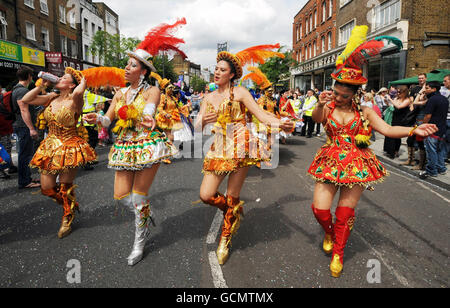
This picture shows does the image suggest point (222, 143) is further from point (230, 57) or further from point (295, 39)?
point (295, 39)

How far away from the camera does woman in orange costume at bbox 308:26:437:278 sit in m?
2.74

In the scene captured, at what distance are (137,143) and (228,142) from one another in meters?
0.96

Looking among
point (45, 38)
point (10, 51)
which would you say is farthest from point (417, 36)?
Answer: point (45, 38)

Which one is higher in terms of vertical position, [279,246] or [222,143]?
[222,143]

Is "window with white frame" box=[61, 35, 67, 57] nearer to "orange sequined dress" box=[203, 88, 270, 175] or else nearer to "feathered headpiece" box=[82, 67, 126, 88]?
"feathered headpiece" box=[82, 67, 126, 88]

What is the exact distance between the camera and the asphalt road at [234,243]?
271 centimetres

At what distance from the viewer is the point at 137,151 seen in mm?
2994

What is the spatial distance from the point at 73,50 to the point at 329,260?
3177cm

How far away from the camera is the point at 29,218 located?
166 inches

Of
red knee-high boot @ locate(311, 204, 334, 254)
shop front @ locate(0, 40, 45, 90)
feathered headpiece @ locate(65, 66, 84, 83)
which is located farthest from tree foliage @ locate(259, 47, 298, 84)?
red knee-high boot @ locate(311, 204, 334, 254)

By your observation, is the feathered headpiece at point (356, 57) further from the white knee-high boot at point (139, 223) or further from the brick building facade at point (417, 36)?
the brick building facade at point (417, 36)

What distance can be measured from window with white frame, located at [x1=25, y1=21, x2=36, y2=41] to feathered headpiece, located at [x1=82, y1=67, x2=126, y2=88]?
22.5 metres

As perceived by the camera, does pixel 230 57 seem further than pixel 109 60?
No

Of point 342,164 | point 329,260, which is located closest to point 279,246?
point 329,260
